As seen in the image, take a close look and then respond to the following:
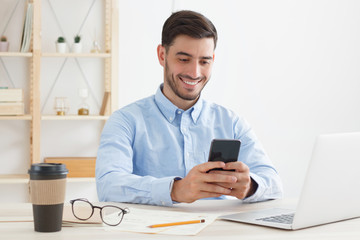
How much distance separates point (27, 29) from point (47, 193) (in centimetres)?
241

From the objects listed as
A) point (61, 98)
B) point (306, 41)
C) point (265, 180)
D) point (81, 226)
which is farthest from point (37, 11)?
point (81, 226)

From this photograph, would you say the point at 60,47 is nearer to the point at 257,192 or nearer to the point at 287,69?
the point at 287,69

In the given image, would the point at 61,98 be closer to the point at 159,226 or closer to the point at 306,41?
the point at 306,41

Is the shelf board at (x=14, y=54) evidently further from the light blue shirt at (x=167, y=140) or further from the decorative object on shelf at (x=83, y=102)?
the light blue shirt at (x=167, y=140)

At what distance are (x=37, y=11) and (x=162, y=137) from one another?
5.61ft

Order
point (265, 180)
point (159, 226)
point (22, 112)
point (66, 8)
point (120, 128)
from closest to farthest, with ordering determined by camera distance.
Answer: point (159, 226) → point (265, 180) → point (120, 128) → point (22, 112) → point (66, 8)

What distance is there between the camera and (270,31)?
3.87 meters

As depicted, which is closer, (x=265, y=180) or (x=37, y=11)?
(x=265, y=180)

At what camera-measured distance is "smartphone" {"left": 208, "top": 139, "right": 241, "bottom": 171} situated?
144 centimetres

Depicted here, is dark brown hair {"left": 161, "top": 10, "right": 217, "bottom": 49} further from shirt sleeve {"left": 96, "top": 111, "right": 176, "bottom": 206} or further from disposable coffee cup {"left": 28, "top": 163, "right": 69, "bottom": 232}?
disposable coffee cup {"left": 28, "top": 163, "right": 69, "bottom": 232}

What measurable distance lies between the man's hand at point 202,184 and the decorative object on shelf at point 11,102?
6.60ft

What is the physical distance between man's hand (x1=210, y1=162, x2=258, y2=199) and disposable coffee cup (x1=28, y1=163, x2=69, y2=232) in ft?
1.61

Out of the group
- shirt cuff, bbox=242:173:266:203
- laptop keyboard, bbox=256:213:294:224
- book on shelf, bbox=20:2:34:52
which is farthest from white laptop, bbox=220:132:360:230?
book on shelf, bbox=20:2:34:52

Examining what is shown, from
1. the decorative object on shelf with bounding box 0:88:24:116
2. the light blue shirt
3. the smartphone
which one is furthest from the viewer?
the decorative object on shelf with bounding box 0:88:24:116
